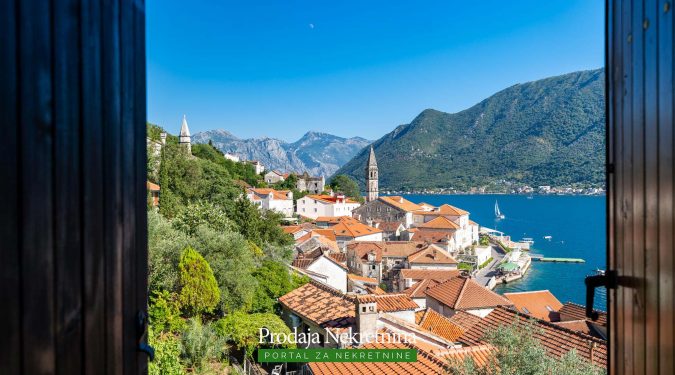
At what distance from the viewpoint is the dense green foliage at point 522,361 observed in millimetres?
6319

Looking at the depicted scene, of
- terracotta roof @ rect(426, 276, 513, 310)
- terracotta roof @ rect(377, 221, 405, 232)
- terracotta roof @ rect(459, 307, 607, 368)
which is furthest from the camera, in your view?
terracotta roof @ rect(377, 221, 405, 232)

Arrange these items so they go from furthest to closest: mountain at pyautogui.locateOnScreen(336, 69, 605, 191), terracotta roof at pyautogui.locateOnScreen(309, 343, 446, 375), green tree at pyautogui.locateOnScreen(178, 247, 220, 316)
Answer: mountain at pyautogui.locateOnScreen(336, 69, 605, 191) < green tree at pyautogui.locateOnScreen(178, 247, 220, 316) < terracotta roof at pyautogui.locateOnScreen(309, 343, 446, 375)

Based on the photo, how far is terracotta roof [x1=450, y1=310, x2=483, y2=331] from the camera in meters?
15.9

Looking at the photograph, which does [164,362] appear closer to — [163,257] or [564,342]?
[163,257]

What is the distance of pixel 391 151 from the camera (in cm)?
16488

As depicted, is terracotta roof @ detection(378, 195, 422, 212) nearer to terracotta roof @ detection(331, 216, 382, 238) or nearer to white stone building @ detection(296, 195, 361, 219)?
white stone building @ detection(296, 195, 361, 219)

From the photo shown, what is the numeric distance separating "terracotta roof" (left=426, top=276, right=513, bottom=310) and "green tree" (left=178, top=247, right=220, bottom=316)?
1093 centimetres

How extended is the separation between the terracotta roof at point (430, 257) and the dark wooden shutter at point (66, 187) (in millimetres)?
34493

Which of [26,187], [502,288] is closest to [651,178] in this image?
[26,187]

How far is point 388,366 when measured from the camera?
29.6 ft

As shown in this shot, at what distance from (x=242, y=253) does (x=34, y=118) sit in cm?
1501

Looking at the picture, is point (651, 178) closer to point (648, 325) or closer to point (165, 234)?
point (648, 325)

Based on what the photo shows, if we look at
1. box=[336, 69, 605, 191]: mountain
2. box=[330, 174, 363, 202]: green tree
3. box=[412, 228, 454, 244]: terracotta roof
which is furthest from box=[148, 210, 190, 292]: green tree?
box=[336, 69, 605, 191]: mountain

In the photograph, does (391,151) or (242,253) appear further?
(391,151)
